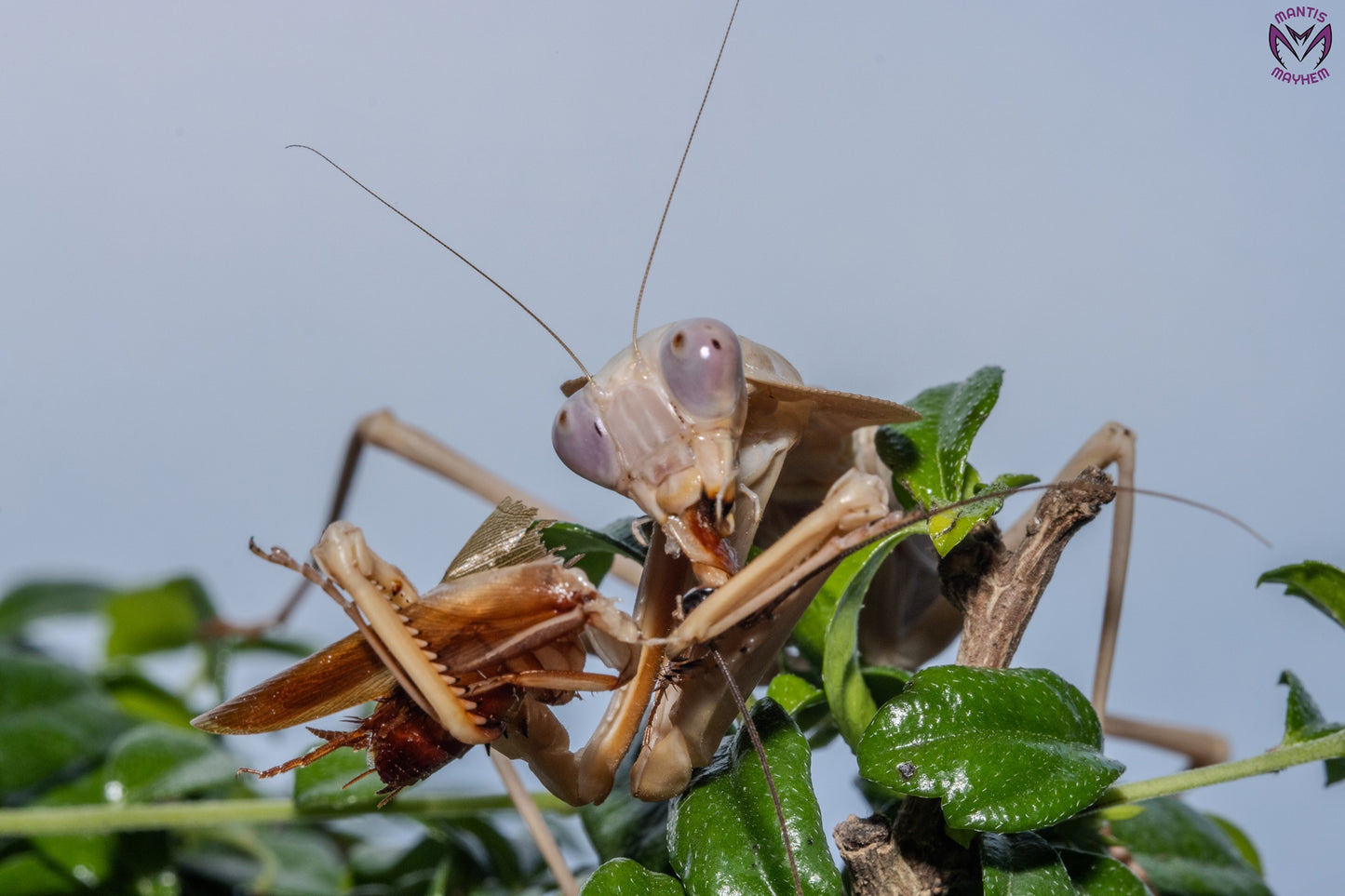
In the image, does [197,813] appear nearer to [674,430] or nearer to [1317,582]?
[674,430]

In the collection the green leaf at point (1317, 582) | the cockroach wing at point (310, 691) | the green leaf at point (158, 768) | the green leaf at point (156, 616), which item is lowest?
the green leaf at point (1317, 582)

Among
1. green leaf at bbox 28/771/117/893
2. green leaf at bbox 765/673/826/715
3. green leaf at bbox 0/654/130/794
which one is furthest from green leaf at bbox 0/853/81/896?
green leaf at bbox 765/673/826/715

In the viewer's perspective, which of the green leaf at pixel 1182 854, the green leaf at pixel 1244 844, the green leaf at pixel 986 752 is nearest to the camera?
the green leaf at pixel 986 752

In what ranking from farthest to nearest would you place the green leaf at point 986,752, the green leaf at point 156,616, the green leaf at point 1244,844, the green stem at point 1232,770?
the green leaf at point 156,616, the green leaf at point 1244,844, the green stem at point 1232,770, the green leaf at point 986,752

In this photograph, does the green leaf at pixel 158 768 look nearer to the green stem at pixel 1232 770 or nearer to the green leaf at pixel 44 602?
the green stem at pixel 1232 770

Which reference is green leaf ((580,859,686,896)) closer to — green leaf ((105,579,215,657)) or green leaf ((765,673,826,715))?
green leaf ((765,673,826,715))

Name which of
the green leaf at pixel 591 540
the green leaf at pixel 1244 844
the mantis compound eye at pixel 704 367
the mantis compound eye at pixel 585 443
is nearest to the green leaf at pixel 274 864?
the green leaf at pixel 591 540

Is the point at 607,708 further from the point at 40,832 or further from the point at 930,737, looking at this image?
the point at 40,832

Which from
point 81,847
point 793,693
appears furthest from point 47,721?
point 793,693
